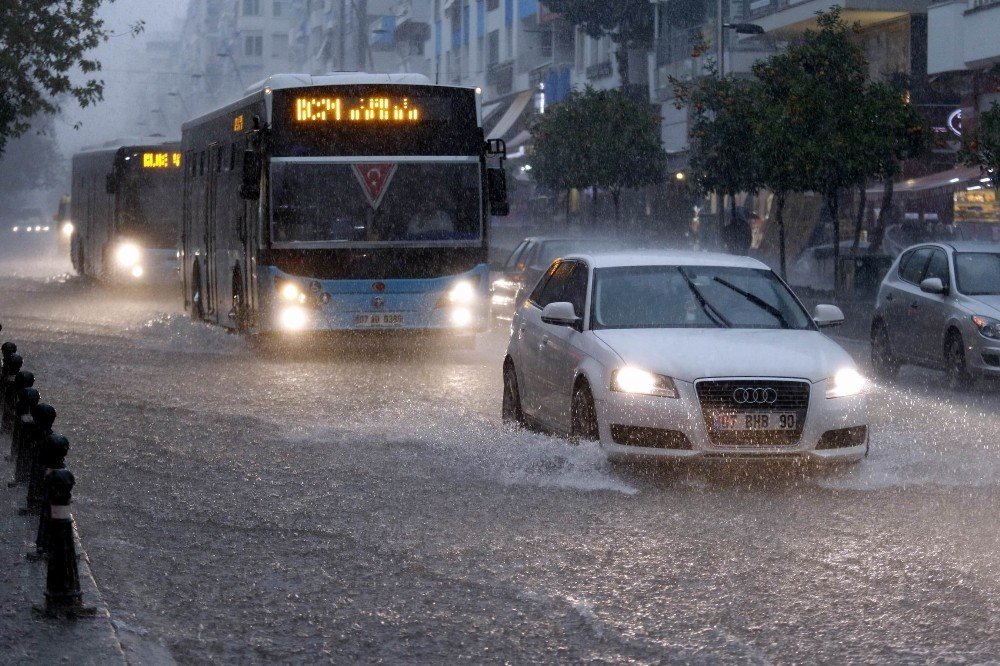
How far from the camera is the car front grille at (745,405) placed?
995 centimetres

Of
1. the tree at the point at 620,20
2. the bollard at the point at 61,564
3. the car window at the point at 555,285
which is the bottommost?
the bollard at the point at 61,564

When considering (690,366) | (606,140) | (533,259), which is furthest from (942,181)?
(690,366)

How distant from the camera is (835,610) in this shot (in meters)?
6.84

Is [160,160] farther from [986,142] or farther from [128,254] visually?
[986,142]

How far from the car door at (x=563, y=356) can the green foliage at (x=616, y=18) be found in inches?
1934

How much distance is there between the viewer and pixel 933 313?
1756cm

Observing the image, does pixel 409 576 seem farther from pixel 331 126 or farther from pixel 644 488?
pixel 331 126

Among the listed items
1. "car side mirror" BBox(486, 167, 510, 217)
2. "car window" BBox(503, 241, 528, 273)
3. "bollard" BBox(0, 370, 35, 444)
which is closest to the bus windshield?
"car side mirror" BBox(486, 167, 510, 217)

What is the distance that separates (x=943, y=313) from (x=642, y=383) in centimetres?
802

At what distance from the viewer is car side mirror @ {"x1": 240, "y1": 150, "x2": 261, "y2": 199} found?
1903cm

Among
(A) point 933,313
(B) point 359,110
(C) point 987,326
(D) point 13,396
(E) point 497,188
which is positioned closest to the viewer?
(D) point 13,396

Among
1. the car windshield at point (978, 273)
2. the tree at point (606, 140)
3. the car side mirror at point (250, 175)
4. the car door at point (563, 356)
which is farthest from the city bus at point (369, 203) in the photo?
the tree at point (606, 140)

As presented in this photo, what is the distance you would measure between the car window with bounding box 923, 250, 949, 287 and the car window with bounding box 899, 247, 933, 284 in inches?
4.9

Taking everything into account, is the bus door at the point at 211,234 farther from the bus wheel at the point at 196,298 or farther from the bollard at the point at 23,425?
the bollard at the point at 23,425
